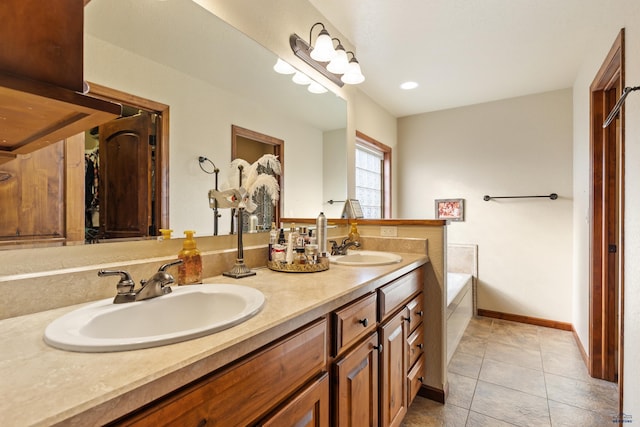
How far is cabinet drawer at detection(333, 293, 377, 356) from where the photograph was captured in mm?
1035

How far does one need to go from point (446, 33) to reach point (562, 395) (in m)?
2.47

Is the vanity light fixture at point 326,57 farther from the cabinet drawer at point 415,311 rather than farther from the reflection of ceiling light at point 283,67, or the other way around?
the cabinet drawer at point 415,311

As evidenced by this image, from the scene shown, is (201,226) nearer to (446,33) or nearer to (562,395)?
(446,33)

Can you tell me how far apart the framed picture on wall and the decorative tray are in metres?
2.54

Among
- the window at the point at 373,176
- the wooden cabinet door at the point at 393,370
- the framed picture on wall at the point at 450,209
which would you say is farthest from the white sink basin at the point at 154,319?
the framed picture on wall at the point at 450,209

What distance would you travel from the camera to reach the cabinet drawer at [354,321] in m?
1.04

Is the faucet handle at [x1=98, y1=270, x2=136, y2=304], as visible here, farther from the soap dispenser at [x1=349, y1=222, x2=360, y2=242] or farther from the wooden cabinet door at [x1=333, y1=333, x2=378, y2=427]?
the soap dispenser at [x1=349, y1=222, x2=360, y2=242]

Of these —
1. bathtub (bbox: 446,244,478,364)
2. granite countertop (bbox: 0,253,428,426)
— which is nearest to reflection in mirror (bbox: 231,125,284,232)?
granite countertop (bbox: 0,253,428,426)

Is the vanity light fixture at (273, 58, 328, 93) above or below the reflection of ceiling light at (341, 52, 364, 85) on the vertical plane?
below

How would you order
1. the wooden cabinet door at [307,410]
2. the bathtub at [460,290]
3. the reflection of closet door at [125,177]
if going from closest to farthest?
1. the wooden cabinet door at [307,410]
2. the reflection of closet door at [125,177]
3. the bathtub at [460,290]

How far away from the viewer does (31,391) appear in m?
0.47

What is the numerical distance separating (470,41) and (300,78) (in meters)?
1.32

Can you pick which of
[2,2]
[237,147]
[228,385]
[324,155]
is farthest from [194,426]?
[324,155]

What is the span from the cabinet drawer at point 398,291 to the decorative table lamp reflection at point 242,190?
22.2 inches
